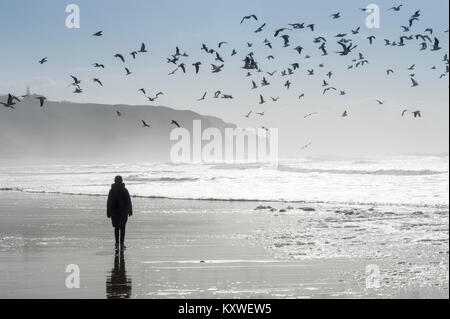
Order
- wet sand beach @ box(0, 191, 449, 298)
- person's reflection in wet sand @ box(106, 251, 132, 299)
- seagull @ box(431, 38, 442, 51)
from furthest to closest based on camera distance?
seagull @ box(431, 38, 442, 51) < wet sand beach @ box(0, 191, 449, 298) < person's reflection in wet sand @ box(106, 251, 132, 299)

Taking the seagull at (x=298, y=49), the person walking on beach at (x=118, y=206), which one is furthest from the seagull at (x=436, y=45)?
the person walking on beach at (x=118, y=206)

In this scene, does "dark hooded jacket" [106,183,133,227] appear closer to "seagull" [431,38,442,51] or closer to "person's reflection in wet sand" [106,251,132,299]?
"person's reflection in wet sand" [106,251,132,299]

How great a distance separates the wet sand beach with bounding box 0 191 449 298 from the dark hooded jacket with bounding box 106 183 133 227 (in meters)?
0.76

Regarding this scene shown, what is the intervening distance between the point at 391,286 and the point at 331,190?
95.7 ft

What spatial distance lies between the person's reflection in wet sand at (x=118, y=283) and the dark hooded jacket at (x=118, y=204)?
8.01ft

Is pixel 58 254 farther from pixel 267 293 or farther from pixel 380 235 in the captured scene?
pixel 380 235

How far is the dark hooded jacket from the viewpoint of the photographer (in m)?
17.2

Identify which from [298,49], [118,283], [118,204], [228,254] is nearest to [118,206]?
[118,204]

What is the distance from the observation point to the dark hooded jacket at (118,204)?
17.2 meters

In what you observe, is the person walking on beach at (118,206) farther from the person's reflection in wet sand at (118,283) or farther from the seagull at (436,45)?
the seagull at (436,45)

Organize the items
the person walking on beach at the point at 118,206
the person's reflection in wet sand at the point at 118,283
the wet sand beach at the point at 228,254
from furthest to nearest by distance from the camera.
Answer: the person walking on beach at the point at 118,206, the wet sand beach at the point at 228,254, the person's reflection in wet sand at the point at 118,283

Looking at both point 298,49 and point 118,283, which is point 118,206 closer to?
point 118,283

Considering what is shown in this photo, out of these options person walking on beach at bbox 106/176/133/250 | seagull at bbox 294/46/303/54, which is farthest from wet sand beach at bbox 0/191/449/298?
seagull at bbox 294/46/303/54

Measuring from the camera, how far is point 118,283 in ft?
40.7
